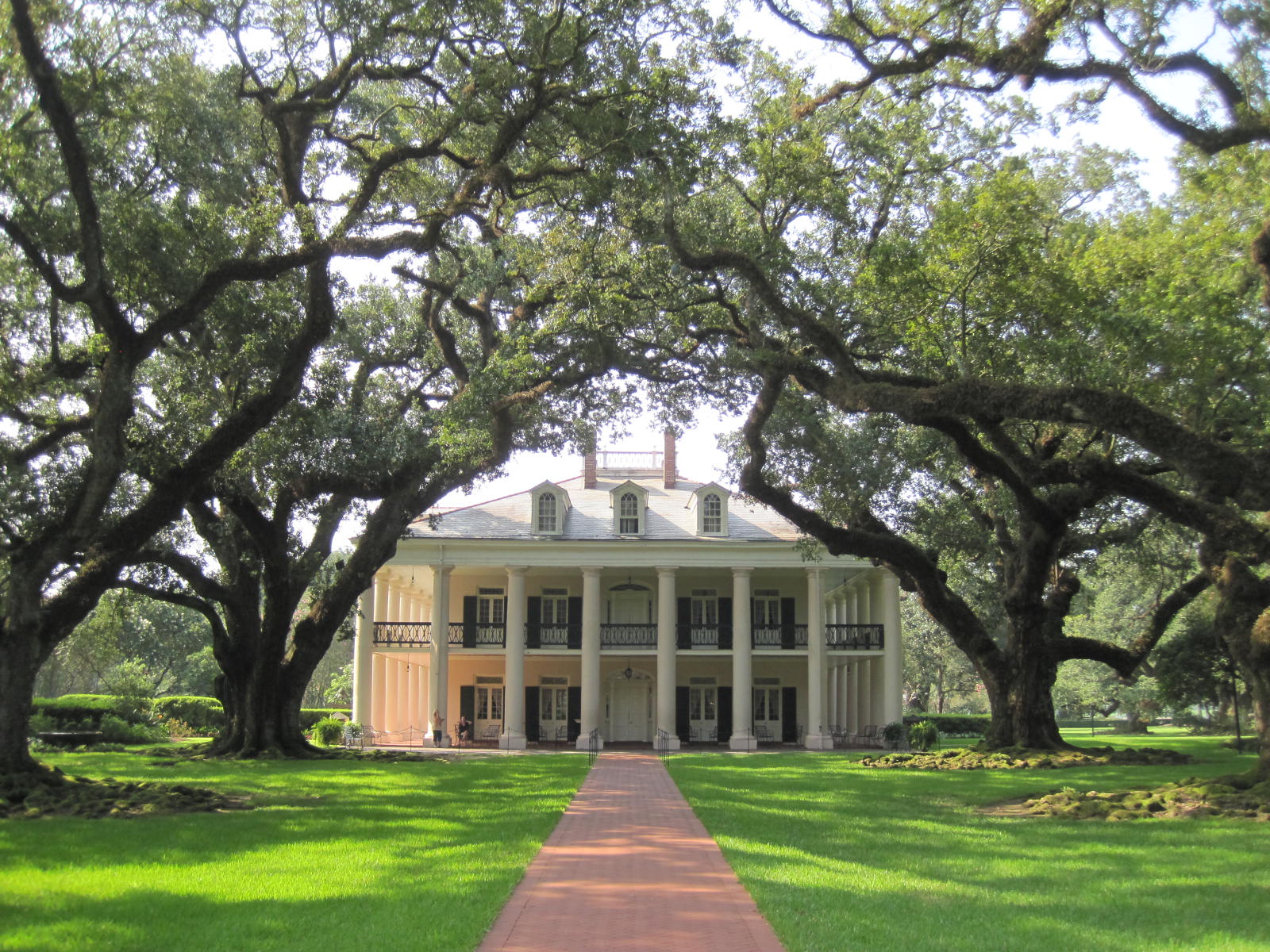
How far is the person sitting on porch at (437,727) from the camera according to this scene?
30.8m

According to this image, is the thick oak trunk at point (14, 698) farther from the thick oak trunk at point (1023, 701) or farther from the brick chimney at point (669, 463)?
the brick chimney at point (669, 463)

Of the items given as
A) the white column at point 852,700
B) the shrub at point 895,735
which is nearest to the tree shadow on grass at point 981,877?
the shrub at point 895,735

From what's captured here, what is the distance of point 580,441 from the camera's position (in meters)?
20.4

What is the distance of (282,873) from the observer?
8.60 meters

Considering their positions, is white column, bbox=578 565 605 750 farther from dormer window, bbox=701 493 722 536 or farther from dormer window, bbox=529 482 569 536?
dormer window, bbox=701 493 722 536

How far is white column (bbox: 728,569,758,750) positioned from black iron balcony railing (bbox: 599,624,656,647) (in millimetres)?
2941

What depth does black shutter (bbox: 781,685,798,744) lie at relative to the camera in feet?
114

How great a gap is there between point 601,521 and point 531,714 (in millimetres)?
7014

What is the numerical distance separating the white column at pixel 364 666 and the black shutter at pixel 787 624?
12912 mm

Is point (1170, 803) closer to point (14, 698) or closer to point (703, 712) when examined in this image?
point (14, 698)

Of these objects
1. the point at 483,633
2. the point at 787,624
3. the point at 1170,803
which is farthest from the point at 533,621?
the point at 1170,803

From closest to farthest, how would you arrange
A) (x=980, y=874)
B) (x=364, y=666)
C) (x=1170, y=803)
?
(x=980, y=874) → (x=1170, y=803) → (x=364, y=666)

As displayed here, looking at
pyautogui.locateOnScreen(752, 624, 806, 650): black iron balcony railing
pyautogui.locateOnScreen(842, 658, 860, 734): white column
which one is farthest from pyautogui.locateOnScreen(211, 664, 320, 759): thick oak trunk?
pyautogui.locateOnScreen(842, 658, 860, 734): white column

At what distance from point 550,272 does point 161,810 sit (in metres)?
9.82
